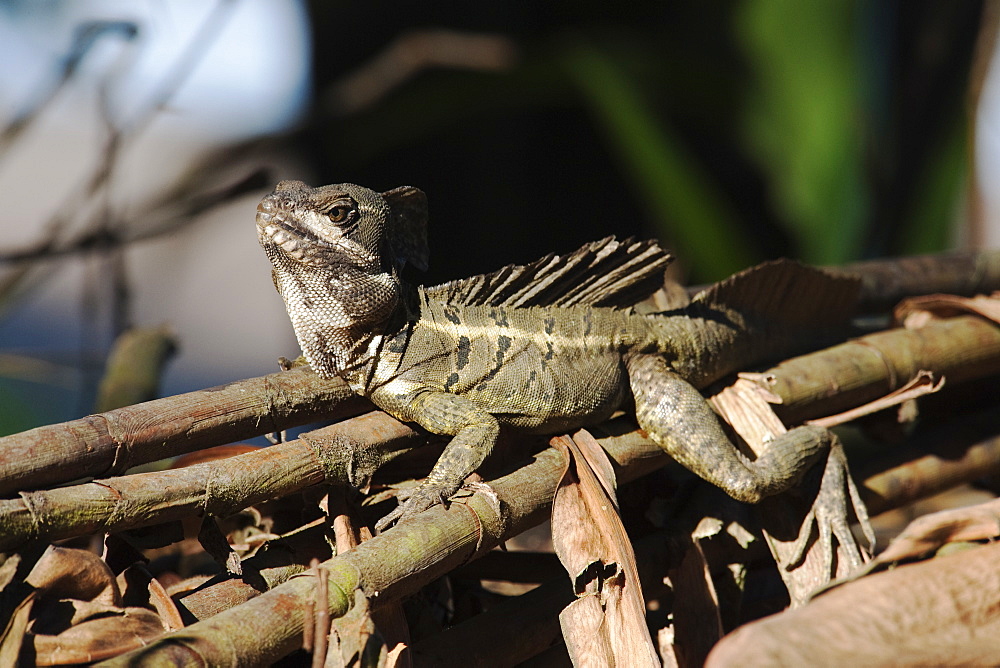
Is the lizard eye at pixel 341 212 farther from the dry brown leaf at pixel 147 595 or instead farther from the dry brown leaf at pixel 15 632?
the dry brown leaf at pixel 15 632

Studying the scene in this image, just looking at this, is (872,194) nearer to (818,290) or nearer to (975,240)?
(975,240)

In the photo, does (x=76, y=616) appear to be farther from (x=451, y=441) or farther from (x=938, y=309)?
(x=938, y=309)

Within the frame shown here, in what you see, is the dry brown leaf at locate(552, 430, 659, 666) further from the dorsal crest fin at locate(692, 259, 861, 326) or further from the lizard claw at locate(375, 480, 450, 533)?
the dorsal crest fin at locate(692, 259, 861, 326)

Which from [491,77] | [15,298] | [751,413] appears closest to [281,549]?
[751,413]

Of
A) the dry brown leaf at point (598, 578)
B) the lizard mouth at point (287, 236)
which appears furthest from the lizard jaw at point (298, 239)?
the dry brown leaf at point (598, 578)

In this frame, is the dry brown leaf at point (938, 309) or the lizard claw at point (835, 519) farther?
the dry brown leaf at point (938, 309)

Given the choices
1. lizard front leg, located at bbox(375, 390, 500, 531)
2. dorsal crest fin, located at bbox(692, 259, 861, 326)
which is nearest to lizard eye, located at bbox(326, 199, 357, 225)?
lizard front leg, located at bbox(375, 390, 500, 531)

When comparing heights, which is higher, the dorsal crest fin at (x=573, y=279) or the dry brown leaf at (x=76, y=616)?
the dorsal crest fin at (x=573, y=279)

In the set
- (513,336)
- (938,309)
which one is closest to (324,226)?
(513,336)
